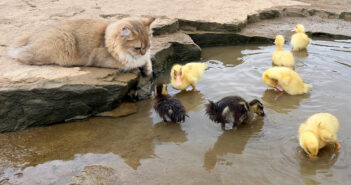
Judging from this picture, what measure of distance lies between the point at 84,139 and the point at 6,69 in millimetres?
1602

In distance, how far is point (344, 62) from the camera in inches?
259

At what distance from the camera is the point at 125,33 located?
468 centimetres

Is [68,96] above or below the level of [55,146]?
above

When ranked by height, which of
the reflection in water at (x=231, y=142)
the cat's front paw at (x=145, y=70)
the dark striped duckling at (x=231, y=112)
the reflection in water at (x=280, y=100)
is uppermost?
the cat's front paw at (x=145, y=70)

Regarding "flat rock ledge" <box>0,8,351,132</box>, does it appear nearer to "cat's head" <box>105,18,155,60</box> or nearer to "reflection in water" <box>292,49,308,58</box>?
"cat's head" <box>105,18,155,60</box>

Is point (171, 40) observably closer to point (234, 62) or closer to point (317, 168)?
point (234, 62)

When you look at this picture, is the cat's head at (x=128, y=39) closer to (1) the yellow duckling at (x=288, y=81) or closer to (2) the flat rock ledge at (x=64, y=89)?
(2) the flat rock ledge at (x=64, y=89)

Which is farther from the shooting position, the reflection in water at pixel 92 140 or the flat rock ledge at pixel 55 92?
the flat rock ledge at pixel 55 92

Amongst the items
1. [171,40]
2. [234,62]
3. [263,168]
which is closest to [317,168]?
[263,168]

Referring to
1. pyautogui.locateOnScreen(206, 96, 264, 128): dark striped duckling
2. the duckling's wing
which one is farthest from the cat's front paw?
pyautogui.locateOnScreen(206, 96, 264, 128): dark striped duckling

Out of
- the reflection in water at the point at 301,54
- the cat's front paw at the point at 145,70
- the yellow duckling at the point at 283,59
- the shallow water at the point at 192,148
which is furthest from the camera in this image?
the reflection in water at the point at 301,54

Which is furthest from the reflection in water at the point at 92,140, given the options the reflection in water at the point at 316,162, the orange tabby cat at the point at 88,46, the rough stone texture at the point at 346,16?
the rough stone texture at the point at 346,16

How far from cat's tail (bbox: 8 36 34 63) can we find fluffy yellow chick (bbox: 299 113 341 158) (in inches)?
153

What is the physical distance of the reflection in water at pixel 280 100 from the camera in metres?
5.07
